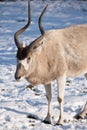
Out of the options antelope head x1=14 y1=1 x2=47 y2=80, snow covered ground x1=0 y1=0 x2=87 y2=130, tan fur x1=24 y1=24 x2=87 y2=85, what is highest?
antelope head x1=14 y1=1 x2=47 y2=80

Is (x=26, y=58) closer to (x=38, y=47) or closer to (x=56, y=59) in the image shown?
(x=38, y=47)

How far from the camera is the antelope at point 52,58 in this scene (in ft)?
23.5

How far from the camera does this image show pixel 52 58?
7617 millimetres

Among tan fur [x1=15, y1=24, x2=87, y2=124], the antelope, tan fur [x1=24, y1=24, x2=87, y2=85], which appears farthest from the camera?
tan fur [x1=24, y1=24, x2=87, y2=85]

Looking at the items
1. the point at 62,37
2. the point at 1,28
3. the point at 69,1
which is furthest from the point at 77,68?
the point at 69,1

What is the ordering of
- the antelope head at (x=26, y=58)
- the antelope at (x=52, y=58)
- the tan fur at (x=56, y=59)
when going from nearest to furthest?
1. the antelope head at (x=26, y=58)
2. the antelope at (x=52, y=58)
3. the tan fur at (x=56, y=59)

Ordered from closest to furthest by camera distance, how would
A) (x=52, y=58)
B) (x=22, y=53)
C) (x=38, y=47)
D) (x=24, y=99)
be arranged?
(x=22, y=53) → (x=38, y=47) → (x=52, y=58) → (x=24, y=99)

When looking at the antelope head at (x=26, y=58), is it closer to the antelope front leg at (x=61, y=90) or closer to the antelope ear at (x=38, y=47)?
the antelope ear at (x=38, y=47)

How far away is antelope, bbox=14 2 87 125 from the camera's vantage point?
23.5 feet

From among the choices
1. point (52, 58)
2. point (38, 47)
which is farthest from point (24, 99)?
point (38, 47)

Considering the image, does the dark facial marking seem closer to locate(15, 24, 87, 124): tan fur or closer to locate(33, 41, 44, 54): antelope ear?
locate(15, 24, 87, 124): tan fur

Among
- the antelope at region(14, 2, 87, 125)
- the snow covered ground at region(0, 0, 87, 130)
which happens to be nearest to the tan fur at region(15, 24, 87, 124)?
the antelope at region(14, 2, 87, 125)

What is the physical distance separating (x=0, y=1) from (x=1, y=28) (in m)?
8.86

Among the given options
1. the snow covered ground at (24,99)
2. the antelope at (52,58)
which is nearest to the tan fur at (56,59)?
the antelope at (52,58)
